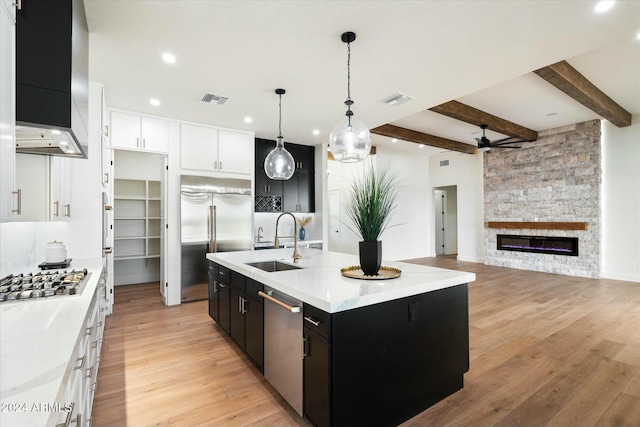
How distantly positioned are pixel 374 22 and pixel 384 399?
269 centimetres

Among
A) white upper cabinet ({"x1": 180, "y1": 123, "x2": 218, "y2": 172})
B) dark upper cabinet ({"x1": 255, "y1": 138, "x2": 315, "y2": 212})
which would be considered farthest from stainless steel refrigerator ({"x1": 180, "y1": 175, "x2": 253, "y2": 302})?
dark upper cabinet ({"x1": 255, "y1": 138, "x2": 315, "y2": 212})

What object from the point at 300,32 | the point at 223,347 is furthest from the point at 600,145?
the point at 223,347

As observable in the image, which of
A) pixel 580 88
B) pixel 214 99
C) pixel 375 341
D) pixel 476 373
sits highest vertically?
pixel 580 88

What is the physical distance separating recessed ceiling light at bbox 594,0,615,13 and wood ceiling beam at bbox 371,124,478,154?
12.4ft

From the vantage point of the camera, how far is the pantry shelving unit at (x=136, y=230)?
6000mm

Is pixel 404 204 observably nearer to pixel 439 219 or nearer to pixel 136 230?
pixel 439 219

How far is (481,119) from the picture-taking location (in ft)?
18.1

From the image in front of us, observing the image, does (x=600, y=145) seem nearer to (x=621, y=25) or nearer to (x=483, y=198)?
(x=483, y=198)

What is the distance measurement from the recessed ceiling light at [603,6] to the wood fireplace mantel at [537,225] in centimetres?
551

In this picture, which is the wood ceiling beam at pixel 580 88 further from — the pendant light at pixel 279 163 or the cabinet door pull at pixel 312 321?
the cabinet door pull at pixel 312 321

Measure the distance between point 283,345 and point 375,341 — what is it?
2.20ft

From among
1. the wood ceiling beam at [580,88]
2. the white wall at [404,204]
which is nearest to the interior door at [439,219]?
the white wall at [404,204]

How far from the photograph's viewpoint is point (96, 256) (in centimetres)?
345

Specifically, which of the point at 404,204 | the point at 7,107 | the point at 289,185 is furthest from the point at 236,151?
the point at 404,204
